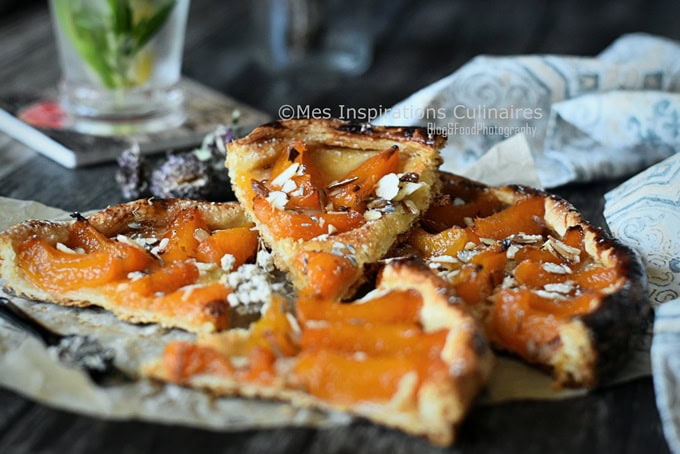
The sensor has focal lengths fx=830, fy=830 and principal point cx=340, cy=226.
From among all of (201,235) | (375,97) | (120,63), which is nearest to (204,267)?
(201,235)

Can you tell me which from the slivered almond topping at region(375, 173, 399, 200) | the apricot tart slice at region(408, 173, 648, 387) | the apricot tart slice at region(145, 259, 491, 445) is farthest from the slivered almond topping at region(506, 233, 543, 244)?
the apricot tart slice at region(145, 259, 491, 445)

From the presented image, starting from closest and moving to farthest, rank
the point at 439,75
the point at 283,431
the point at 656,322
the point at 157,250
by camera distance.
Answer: the point at 283,431 → the point at 656,322 → the point at 157,250 → the point at 439,75

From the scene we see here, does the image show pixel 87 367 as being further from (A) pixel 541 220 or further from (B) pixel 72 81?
(B) pixel 72 81

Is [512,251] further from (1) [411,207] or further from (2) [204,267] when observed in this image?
(2) [204,267]

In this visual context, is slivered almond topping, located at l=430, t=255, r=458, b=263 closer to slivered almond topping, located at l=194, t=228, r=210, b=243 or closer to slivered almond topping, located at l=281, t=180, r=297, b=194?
slivered almond topping, located at l=281, t=180, r=297, b=194

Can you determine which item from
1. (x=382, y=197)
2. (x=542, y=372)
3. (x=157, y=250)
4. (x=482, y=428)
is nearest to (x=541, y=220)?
(x=382, y=197)

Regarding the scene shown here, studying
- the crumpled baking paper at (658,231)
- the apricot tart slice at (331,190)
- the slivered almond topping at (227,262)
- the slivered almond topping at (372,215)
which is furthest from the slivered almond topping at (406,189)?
the crumpled baking paper at (658,231)
